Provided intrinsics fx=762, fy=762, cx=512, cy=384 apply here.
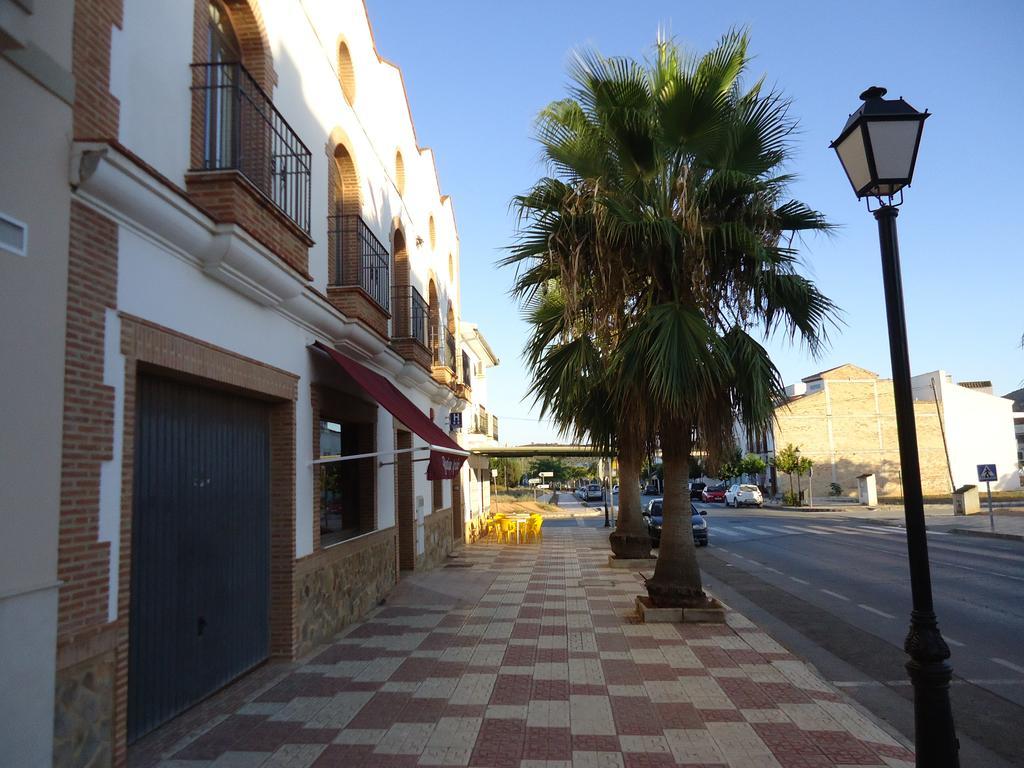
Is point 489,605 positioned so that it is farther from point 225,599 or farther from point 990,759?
point 990,759

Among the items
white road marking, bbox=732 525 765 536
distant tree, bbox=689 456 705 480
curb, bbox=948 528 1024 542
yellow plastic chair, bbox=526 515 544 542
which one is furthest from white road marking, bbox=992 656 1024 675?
→ white road marking, bbox=732 525 765 536

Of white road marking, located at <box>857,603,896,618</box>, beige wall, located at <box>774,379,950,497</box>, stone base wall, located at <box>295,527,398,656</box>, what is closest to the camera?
stone base wall, located at <box>295,527,398,656</box>

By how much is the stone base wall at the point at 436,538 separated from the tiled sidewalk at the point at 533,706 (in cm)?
559

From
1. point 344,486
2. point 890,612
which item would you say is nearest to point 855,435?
point 890,612

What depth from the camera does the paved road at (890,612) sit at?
6570mm

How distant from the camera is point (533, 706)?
6.47 m

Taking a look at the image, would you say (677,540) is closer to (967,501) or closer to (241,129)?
(241,129)

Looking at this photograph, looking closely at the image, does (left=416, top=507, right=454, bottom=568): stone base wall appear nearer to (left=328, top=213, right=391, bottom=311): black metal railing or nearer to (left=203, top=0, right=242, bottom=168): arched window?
(left=328, top=213, right=391, bottom=311): black metal railing

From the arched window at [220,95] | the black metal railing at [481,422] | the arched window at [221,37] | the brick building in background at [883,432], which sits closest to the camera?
the arched window at [220,95]

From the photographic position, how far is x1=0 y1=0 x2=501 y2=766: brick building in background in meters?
4.45

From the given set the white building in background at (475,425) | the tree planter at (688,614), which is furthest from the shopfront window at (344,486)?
the white building in background at (475,425)

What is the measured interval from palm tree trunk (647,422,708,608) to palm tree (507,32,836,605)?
19mm

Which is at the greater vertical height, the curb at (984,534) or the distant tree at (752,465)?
the distant tree at (752,465)

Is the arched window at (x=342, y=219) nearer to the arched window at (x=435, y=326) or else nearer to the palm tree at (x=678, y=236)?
the palm tree at (x=678, y=236)
